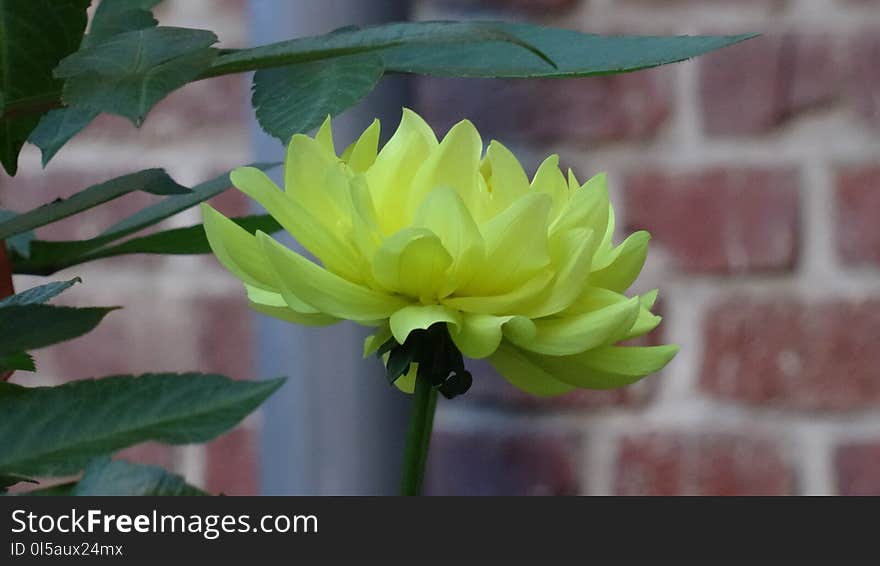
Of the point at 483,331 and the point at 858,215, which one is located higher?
the point at 858,215

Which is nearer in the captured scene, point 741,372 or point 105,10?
point 105,10

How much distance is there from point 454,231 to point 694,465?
389 mm

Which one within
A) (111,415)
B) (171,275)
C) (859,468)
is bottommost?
(111,415)

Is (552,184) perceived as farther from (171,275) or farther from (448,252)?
(171,275)

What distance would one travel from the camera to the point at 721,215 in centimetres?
51

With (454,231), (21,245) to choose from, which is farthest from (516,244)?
(21,245)

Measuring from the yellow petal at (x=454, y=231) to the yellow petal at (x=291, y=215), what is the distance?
0.01m

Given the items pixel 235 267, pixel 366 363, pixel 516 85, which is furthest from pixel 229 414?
pixel 516 85

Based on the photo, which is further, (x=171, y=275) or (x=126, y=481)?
(x=171, y=275)

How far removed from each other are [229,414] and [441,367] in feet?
0.12

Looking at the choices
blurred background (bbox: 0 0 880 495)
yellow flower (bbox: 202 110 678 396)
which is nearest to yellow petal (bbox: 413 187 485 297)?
yellow flower (bbox: 202 110 678 396)

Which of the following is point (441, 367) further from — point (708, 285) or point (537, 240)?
point (708, 285)

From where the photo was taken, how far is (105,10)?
0.66 ft

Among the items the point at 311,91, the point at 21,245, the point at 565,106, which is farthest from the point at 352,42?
the point at 565,106
